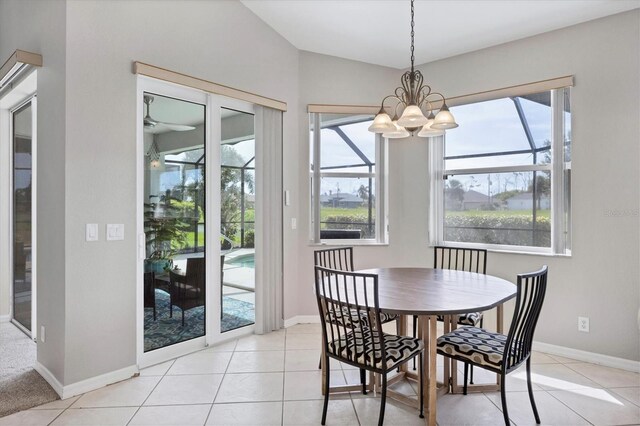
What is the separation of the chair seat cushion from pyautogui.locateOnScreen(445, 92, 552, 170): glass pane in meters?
2.00

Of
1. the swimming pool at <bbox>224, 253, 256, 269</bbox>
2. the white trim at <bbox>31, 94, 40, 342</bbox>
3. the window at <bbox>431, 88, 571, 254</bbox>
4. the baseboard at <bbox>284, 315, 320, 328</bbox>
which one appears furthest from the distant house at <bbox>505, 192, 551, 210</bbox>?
the white trim at <bbox>31, 94, 40, 342</bbox>

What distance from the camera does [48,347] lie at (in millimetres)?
2664

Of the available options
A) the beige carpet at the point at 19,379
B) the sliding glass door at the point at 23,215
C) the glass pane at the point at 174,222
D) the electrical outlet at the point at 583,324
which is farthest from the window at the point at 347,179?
the sliding glass door at the point at 23,215

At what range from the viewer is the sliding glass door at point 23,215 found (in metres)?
3.66

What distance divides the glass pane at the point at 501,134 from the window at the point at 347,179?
851mm

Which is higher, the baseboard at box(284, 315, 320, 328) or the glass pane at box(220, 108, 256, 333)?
the glass pane at box(220, 108, 256, 333)

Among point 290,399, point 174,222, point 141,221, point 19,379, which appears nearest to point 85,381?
point 19,379

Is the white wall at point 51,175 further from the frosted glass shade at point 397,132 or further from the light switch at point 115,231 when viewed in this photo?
the frosted glass shade at point 397,132

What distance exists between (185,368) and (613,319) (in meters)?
3.53

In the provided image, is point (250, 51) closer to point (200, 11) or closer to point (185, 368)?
point (200, 11)

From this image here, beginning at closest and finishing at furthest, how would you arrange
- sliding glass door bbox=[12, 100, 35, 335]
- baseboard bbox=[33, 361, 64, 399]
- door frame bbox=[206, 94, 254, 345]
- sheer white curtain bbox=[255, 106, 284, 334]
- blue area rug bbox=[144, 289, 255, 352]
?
baseboard bbox=[33, 361, 64, 399] → blue area rug bbox=[144, 289, 255, 352] → door frame bbox=[206, 94, 254, 345] → sliding glass door bbox=[12, 100, 35, 335] → sheer white curtain bbox=[255, 106, 284, 334]

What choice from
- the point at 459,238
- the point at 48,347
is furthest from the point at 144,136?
the point at 459,238

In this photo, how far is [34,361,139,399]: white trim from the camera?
247cm

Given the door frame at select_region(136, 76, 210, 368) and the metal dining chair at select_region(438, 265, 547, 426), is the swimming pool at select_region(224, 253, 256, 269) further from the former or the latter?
the metal dining chair at select_region(438, 265, 547, 426)
